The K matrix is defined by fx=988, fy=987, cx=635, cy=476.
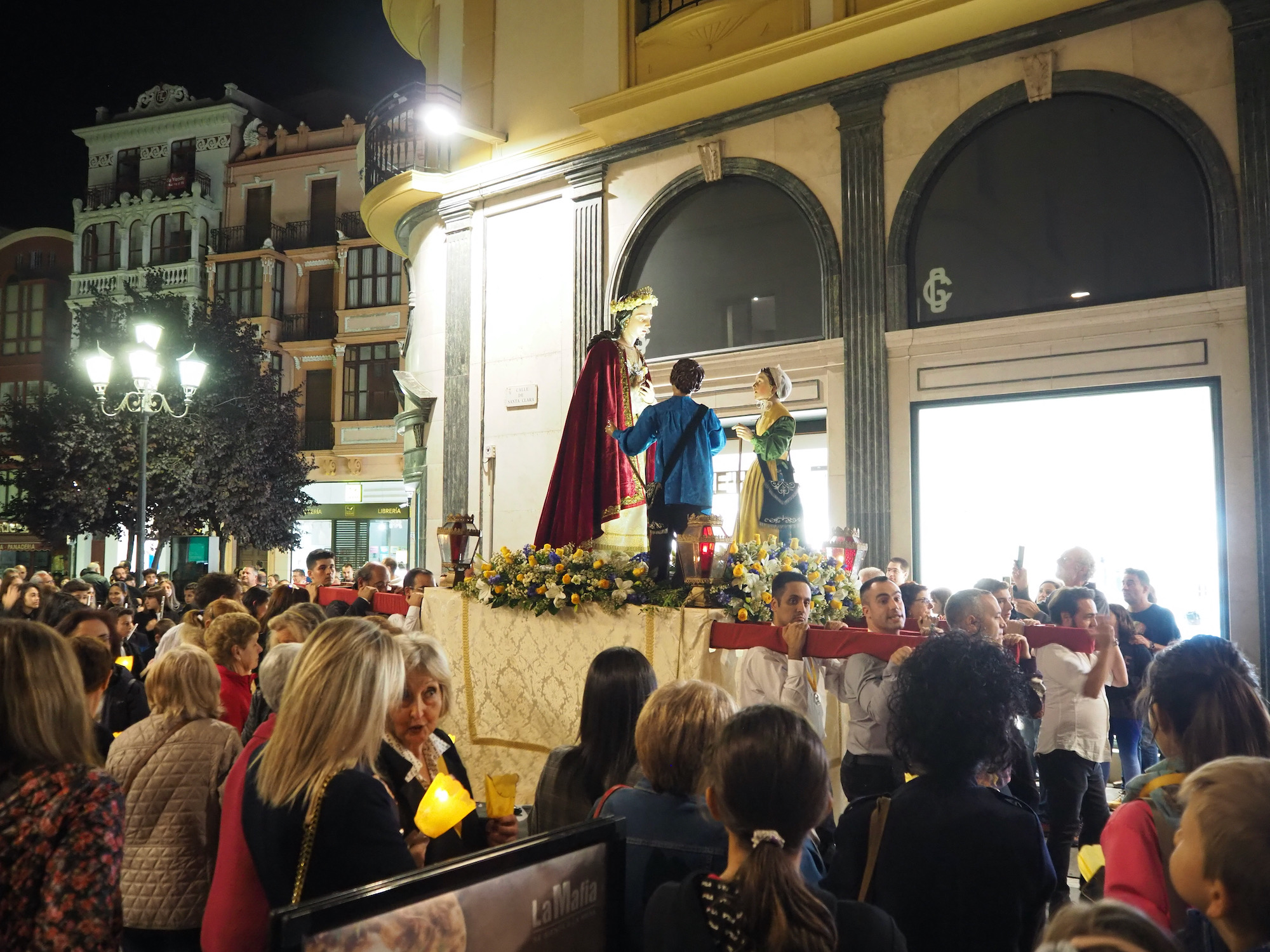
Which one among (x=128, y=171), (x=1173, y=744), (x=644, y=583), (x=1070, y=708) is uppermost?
(x=128, y=171)

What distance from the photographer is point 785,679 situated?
207 inches

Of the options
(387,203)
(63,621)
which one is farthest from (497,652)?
(387,203)

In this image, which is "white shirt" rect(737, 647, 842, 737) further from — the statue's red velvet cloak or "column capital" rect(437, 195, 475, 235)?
"column capital" rect(437, 195, 475, 235)

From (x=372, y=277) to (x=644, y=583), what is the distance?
26.9 metres

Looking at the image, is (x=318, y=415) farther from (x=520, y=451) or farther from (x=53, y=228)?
(x=520, y=451)

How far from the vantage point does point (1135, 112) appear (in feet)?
30.8

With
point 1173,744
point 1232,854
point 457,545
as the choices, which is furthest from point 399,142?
point 1232,854

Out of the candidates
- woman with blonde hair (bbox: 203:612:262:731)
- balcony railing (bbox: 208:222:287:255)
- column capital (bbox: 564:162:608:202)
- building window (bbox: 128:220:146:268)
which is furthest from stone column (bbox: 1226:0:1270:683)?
building window (bbox: 128:220:146:268)

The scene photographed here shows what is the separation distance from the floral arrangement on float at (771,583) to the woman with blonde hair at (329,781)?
11.4ft

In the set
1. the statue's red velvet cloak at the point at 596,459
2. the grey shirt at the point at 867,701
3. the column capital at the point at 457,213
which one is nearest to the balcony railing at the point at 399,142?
the column capital at the point at 457,213

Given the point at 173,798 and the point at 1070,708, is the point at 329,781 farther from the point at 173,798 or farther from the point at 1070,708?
the point at 1070,708

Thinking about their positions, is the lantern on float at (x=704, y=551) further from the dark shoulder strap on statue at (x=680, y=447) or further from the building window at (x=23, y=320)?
the building window at (x=23, y=320)

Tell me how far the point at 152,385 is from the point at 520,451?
4.68 meters

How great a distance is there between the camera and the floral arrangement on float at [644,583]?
19.9 ft
